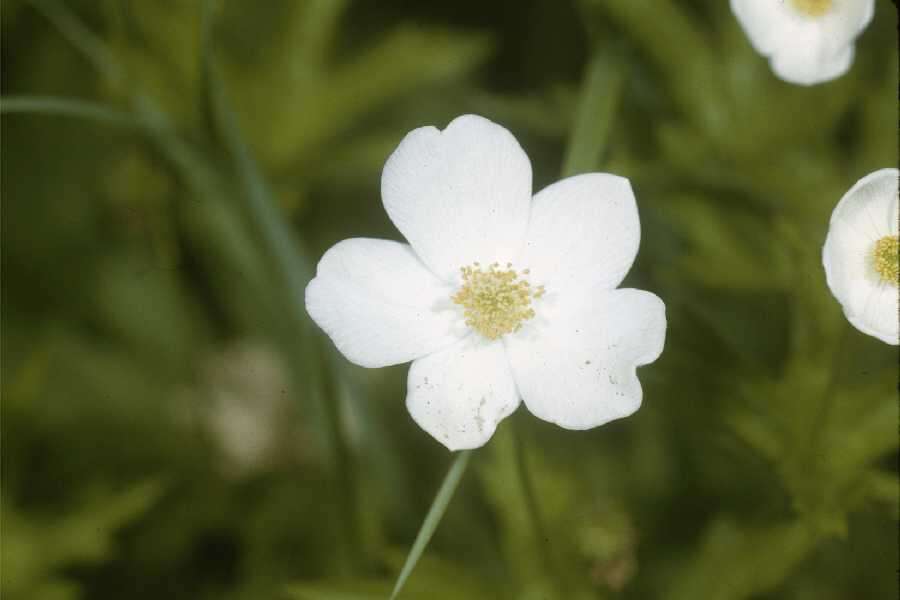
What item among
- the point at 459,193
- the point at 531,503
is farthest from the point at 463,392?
the point at 459,193

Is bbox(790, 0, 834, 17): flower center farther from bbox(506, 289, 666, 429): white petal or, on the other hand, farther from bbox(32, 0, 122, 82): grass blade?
bbox(32, 0, 122, 82): grass blade

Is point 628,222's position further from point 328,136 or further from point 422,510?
point 328,136

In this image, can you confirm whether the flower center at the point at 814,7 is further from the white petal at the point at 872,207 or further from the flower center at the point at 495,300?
the flower center at the point at 495,300

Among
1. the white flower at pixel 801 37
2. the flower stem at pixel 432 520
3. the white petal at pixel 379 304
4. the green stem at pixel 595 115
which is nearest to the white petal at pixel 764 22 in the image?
the white flower at pixel 801 37

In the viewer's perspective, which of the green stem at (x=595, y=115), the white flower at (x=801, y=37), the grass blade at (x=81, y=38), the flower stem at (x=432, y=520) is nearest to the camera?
the flower stem at (x=432, y=520)

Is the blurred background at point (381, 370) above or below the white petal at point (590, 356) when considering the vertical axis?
above

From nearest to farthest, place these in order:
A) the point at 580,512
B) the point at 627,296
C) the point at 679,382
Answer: the point at 627,296 < the point at 679,382 < the point at 580,512

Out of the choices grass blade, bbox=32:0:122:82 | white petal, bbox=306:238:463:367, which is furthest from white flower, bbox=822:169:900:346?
grass blade, bbox=32:0:122:82

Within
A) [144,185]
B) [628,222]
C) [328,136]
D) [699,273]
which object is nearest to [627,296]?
[628,222]

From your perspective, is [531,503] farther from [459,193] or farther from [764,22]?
[764,22]
